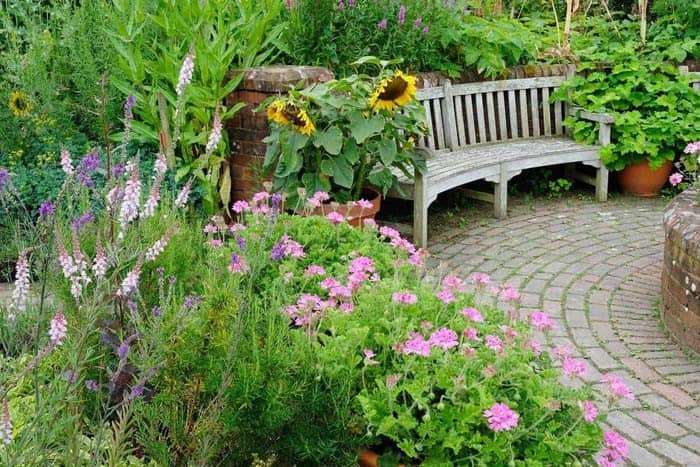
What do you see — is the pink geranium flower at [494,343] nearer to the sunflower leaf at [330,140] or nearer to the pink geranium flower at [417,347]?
the pink geranium flower at [417,347]

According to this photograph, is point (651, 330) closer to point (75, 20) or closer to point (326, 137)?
point (326, 137)

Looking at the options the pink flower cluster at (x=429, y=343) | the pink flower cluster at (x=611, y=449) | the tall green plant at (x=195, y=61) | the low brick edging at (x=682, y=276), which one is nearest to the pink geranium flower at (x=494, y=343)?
the pink flower cluster at (x=429, y=343)

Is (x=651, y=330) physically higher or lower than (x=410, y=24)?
lower

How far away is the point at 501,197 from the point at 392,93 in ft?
6.31

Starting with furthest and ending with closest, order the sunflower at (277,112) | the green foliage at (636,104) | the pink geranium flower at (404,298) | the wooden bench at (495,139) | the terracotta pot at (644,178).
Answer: the terracotta pot at (644,178), the green foliage at (636,104), the wooden bench at (495,139), the sunflower at (277,112), the pink geranium flower at (404,298)

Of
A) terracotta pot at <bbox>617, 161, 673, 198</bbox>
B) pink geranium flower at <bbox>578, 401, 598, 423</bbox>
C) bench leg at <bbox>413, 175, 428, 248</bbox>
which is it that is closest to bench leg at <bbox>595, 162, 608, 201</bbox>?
terracotta pot at <bbox>617, 161, 673, 198</bbox>

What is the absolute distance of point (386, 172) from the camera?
18.7 feet

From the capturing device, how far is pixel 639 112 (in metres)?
7.69

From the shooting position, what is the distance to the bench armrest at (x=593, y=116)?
7516 millimetres

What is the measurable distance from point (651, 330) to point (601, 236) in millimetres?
1861

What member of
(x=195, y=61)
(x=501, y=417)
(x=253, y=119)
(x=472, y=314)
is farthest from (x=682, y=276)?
(x=195, y=61)

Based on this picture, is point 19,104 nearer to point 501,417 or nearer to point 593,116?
point 501,417

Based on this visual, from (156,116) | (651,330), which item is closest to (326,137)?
(156,116)

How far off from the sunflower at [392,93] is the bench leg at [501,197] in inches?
68.0
